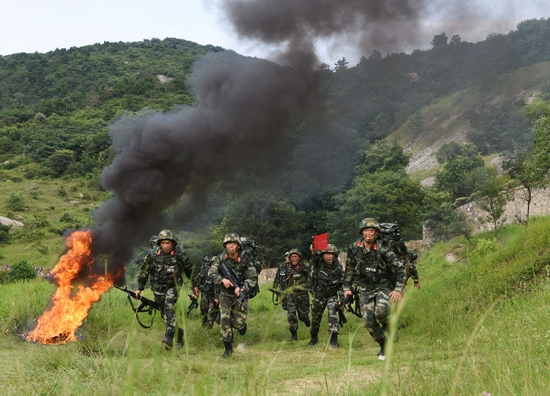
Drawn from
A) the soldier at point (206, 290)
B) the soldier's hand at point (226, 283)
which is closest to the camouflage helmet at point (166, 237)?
the soldier's hand at point (226, 283)

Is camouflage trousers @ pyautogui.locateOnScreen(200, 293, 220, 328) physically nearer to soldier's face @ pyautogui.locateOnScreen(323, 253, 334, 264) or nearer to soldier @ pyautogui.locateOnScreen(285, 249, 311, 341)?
soldier @ pyautogui.locateOnScreen(285, 249, 311, 341)

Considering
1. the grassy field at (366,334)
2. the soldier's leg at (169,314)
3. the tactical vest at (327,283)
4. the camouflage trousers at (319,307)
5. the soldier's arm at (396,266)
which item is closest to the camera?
the grassy field at (366,334)

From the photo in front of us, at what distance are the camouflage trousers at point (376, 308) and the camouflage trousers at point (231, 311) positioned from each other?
200cm

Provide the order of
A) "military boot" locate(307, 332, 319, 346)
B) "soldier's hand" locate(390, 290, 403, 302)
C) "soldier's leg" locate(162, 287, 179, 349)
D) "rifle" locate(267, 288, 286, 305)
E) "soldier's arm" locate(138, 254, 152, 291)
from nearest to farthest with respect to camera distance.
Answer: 1. "rifle" locate(267, 288, 286, 305)
2. "soldier's hand" locate(390, 290, 403, 302)
3. "soldier's leg" locate(162, 287, 179, 349)
4. "soldier's arm" locate(138, 254, 152, 291)
5. "military boot" locate(307, 332, 319, 346)

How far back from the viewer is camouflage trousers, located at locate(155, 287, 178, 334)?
8.46m

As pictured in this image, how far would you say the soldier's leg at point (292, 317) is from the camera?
10304mm

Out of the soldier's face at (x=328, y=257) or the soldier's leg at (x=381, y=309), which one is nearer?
the soldier's leg at (x=381, y=309)

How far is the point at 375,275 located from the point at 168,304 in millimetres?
3486

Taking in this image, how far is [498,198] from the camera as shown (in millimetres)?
24875

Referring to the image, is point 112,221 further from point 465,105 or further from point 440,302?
point 465,105

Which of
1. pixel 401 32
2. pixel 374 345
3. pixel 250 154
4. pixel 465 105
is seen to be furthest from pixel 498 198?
pixel 465 105

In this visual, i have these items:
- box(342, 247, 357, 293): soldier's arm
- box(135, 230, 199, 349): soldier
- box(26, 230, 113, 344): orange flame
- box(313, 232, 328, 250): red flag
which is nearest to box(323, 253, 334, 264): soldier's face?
box(313, 232, 328, 250): red flag

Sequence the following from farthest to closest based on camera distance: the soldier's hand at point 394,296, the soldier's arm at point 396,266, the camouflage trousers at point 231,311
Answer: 1. the camouflage trousers at point 231,311
2. the soldier's arm at point 396,266
3. the soldier's hand at point 394,296

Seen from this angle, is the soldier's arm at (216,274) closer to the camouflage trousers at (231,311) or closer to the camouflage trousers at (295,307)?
the camouflage trousers at (231,311)
